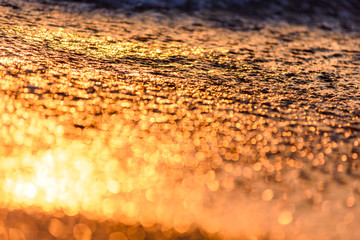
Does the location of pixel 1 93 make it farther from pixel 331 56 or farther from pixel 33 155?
pixel 331 56

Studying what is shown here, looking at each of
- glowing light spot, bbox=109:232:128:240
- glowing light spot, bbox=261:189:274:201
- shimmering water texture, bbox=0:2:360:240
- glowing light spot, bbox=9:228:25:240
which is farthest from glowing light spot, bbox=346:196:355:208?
glowing light spot, bbox=9:228:25:240

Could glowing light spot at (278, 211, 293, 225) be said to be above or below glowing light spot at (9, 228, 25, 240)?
above

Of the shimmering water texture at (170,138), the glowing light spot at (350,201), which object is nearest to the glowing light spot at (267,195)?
the shimmering water texture at (170,138)

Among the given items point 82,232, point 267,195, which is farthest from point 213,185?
point 82,232

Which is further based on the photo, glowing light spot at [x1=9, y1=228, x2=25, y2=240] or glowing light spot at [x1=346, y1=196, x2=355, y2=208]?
glowing light spot at [x1=346, y1=196, x2=355, y2=208]

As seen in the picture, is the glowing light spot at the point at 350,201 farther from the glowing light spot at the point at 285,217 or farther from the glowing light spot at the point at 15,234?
the glowing light spot at the point at 15,234

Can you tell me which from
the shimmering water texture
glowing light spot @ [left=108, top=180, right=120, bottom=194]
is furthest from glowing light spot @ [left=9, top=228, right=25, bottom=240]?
glowing light spot @ [left=108, top=180, right=120, bottom=194]

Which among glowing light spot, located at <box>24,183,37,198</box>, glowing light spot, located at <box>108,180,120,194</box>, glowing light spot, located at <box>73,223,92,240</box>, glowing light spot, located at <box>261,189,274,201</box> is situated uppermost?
glowing light spot, located at <box>261,189,274,201</box>

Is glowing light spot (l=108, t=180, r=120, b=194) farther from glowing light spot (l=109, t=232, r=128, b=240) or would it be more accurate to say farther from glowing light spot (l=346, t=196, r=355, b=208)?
glowing light spot (l=346, t=196, r=355, b=208)

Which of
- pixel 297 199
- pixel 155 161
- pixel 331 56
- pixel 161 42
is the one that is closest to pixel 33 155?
pixel 155 161
